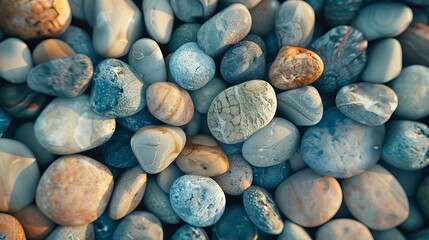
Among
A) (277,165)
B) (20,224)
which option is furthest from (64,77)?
(277,165)

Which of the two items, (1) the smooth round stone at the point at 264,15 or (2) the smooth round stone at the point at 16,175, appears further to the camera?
(1) the smooth round stone at the point at 264,15

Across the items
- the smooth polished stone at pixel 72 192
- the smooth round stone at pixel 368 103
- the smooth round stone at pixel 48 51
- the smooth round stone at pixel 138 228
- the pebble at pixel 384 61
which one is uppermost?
the smooth round stone at pixel 48 51

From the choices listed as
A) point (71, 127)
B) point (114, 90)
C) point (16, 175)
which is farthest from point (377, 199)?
point (16, 175)

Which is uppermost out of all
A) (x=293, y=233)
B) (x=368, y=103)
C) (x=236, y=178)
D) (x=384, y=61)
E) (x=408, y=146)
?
(x=384, y=61)

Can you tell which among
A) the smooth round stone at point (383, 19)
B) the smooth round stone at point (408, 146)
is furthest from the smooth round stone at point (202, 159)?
the smooth round stone at point (383, 19)

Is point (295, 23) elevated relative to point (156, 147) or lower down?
elevated

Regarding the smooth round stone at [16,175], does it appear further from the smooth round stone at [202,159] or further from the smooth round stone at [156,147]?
the smooth round stone at [202,159]

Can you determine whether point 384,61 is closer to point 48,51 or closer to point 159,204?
point 159,204
